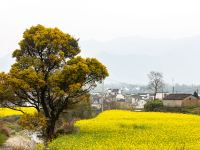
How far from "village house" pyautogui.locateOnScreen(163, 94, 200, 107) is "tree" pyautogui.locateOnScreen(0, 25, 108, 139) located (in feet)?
192

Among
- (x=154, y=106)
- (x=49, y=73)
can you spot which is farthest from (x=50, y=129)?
(x=154, y=106)

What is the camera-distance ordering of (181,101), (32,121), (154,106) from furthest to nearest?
(181,101), (154,106), (32,121)

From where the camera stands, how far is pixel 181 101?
302 feet

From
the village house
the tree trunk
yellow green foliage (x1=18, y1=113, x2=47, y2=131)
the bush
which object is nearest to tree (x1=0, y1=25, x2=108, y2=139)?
the tree trunk

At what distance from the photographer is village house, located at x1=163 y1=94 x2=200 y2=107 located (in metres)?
92.2

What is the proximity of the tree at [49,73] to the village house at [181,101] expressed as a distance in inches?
2308

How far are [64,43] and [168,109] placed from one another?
5606cm

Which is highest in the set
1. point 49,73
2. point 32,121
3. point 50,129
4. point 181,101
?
point 181,101

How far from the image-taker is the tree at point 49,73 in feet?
109

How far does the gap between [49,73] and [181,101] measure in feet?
199

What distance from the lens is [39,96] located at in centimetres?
3581

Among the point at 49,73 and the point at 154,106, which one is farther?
the point at 154,106

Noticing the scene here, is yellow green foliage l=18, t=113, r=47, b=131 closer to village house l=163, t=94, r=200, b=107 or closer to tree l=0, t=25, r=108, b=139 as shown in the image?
tree l=0, t=25, r=108, b=139

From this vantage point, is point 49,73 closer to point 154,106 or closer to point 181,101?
point 154,106
